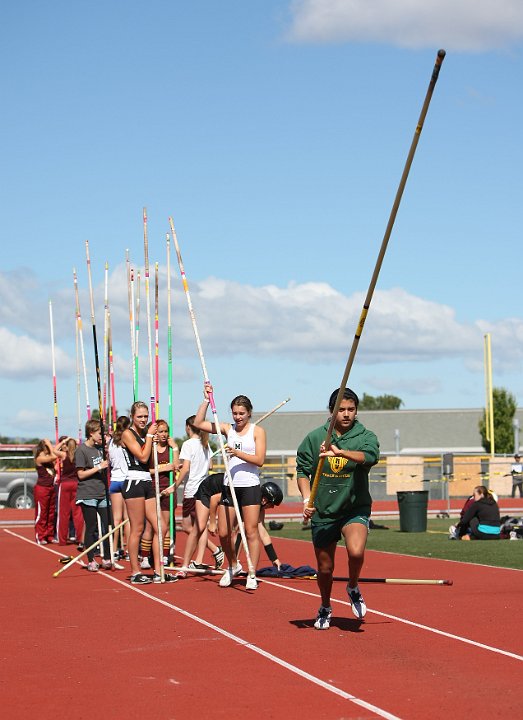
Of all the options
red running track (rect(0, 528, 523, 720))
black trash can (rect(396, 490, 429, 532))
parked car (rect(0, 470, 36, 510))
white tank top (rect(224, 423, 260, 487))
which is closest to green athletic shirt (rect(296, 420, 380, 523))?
red running track (rect(0, 528, 523, 720))

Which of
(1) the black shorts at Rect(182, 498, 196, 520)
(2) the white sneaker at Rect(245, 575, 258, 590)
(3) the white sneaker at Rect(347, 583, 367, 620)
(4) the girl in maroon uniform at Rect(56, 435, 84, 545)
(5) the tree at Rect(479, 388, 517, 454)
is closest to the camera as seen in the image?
(3) the white sneaker at Rect(347, 583, 367, 620)

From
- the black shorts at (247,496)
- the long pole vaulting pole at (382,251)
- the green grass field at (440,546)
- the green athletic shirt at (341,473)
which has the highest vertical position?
the long pole vaulting pole at (382,251)

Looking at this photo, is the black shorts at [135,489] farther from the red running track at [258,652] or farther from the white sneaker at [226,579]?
the white sneaker at [226,579]

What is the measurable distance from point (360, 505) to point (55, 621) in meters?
3.07

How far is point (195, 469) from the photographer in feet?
51.9

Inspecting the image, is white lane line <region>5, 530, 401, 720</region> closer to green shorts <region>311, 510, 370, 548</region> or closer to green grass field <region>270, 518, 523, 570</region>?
green shorts <region>311, 510, 370, 548</region>

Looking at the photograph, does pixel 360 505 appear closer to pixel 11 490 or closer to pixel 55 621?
pixel 55 621

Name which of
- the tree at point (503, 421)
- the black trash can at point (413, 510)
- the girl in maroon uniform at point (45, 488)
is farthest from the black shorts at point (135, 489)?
the tree at point (503, 421)

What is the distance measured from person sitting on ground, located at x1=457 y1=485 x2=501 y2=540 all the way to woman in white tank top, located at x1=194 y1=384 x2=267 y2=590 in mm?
9368

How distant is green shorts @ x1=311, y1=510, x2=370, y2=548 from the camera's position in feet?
32.3

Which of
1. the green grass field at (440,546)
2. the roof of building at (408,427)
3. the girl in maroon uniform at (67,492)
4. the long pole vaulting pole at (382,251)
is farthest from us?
the roof of building at (408,427)

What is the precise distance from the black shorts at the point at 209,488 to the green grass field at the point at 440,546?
14.3 ft

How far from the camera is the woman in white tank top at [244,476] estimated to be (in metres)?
13.5

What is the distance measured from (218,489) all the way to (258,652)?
593 cm
